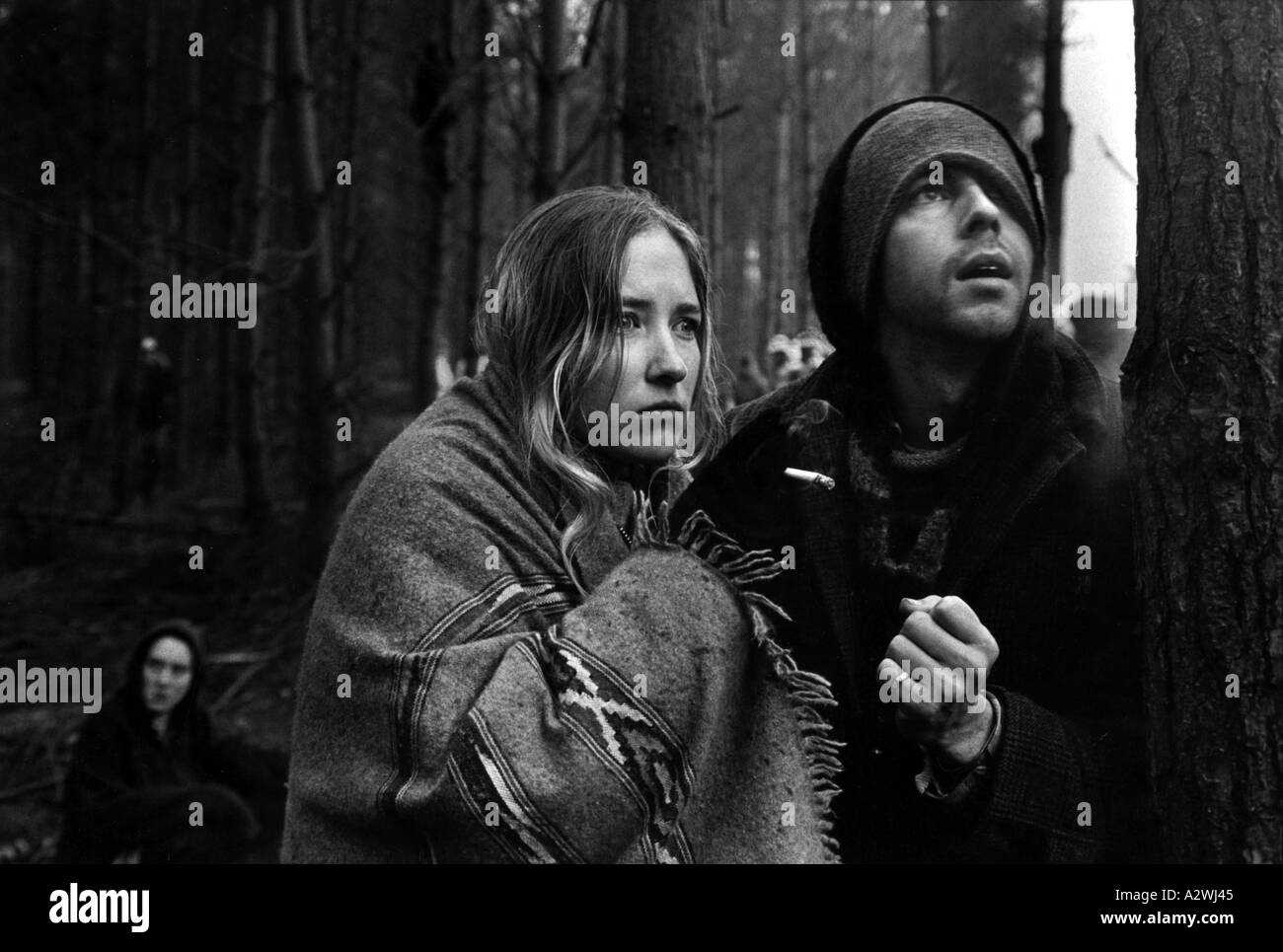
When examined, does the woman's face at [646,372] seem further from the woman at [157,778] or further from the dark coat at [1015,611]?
the woman at [157,778]

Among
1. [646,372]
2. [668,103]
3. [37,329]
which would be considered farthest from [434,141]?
[37,329]

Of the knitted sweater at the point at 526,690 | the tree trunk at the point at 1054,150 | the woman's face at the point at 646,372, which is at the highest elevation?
the tree trunk at the point at 1054,150

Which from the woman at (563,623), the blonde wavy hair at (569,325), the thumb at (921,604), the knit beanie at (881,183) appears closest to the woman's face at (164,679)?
the woman at (563,623)

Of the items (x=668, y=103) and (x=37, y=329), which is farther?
(x=37, y=329)

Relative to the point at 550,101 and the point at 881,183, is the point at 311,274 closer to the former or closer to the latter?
the point at 550,101

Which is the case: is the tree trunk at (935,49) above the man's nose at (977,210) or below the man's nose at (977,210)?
above

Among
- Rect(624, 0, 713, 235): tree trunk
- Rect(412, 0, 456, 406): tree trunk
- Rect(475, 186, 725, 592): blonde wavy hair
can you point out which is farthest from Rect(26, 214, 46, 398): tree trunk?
Rect(475, 186, 725, 592): blonde wavy hair

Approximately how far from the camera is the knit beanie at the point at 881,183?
2.22 metres

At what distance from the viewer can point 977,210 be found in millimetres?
2205

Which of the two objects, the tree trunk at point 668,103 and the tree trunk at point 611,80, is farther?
the tree trunk at point 611,80

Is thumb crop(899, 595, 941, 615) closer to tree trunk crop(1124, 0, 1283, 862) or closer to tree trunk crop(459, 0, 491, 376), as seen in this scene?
tree trunk crop(1124, 0, 1283, 862)

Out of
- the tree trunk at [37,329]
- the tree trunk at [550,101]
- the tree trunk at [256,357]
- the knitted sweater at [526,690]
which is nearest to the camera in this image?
the knitted sweater at [526,690]

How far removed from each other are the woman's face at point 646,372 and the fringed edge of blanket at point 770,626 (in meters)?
0.13

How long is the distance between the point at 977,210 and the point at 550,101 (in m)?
3.50
